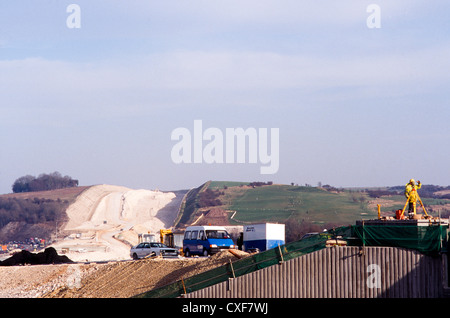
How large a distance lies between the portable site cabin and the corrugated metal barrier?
21.6 m

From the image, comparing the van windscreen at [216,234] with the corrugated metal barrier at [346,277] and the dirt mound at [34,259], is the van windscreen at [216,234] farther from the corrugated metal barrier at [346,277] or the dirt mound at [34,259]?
the corrugated metal barrier at [346,277]

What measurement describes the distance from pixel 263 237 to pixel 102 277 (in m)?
12.8

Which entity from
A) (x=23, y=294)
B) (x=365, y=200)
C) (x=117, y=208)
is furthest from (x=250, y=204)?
(x=23, y=294)

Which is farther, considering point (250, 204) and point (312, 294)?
point (250, 204)

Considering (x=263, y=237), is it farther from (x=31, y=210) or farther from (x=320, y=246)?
(x=31, y=210)

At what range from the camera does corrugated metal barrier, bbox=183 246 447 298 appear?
24.5 m

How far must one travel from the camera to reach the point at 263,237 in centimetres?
4734

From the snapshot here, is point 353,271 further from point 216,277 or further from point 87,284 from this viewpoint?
point 87,284

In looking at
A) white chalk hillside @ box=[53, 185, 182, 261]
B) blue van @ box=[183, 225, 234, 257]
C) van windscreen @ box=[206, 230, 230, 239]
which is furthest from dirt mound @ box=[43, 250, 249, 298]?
white chalk hillside @ box=[53, 185, 182, 261]

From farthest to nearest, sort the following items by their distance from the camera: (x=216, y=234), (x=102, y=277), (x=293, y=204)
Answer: (x=293, y=204) < (x=216, y=234) < (x=102, y=277)

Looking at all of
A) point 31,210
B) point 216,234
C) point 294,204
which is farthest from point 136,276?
point 31,210

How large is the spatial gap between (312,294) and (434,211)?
296ft
